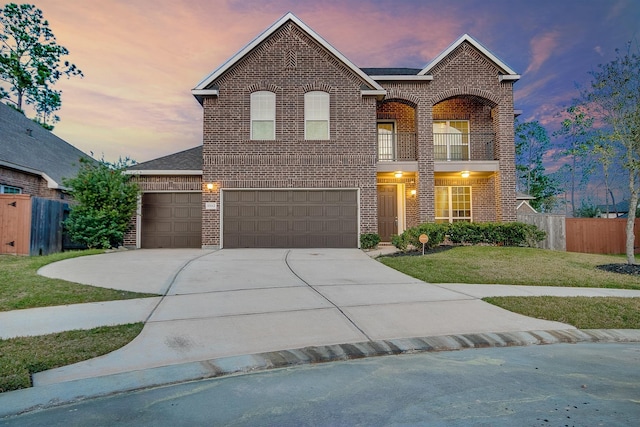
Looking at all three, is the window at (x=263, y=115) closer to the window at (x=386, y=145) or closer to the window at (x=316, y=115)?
the window at (x=316, y=115)

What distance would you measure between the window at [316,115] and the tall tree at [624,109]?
8.81 metres

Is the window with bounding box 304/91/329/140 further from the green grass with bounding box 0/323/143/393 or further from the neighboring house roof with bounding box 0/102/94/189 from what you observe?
the green grass with bounding box 0/323/143/393

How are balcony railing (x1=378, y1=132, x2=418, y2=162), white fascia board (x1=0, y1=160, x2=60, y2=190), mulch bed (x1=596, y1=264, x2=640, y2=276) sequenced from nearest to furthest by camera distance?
mulch bed (x1=596, y1=264, x2=640, y2=276)
white fascia board (x1=0, y1=160, x2=60, y2=190)
balcony railing (x1=378, y1=132, x2=418, y2=162)

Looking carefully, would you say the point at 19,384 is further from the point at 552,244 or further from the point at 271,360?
the point at 552,244

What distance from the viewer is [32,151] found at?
53.9 ft

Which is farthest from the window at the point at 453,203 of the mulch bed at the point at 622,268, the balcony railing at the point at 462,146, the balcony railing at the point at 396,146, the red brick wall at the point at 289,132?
the mulch bed at the point at 622,268

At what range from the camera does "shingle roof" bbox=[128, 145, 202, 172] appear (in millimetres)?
14883

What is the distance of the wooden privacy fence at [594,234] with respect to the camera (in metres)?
16.3

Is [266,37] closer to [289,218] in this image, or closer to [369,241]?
[289,218]

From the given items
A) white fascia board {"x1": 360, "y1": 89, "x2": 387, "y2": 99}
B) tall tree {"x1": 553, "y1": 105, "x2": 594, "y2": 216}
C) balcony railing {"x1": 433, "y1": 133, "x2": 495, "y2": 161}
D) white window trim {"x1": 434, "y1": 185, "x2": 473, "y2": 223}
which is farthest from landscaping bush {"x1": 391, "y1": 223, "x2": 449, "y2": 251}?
white fascia board {"x1": 360, "y1": 89, "x2": 387, "y2": 99}

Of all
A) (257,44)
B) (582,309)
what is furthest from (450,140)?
(582,309)

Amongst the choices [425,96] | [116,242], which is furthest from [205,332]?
[425,96]

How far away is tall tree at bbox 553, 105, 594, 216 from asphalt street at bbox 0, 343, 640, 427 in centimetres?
1047

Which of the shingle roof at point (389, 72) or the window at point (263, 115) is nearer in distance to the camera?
the window at point (263, 115)
